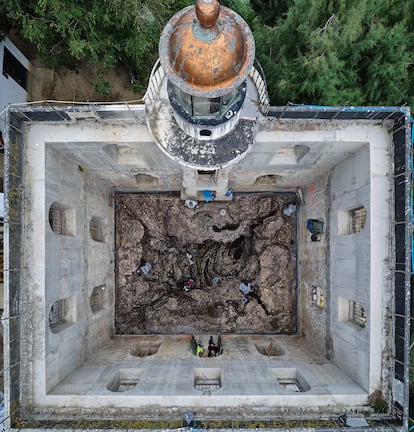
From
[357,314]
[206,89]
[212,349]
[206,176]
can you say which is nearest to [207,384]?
[212,349]

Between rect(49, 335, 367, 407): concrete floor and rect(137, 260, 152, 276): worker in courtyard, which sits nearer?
rect(49, 335, 367, 407): concrete floor

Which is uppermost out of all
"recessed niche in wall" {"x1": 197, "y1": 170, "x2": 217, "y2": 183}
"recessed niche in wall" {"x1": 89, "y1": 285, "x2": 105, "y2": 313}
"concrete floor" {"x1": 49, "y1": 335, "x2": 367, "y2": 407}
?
"recessed niche in wall" {"x1": 197, "y1": 170, "x2": 217, "y2": 183}

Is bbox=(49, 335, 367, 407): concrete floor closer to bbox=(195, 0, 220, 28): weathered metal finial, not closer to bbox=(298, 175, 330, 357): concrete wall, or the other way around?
bbox=(298, 175, 330, 357): concrete wall

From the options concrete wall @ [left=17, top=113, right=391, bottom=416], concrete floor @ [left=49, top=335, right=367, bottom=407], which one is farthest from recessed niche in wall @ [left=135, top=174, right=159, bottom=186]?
concrete floor @ [left=49, top=335, right=367, bottom=407]

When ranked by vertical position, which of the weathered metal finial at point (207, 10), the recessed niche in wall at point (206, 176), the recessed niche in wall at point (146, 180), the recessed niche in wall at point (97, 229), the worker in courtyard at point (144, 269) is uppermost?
the weathered metal finial at point (207, 10)

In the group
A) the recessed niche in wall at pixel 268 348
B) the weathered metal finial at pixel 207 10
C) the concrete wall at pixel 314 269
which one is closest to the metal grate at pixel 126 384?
the recessed niche in wall at pixel 268 348

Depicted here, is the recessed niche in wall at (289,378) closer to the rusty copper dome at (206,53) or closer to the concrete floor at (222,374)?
the concrete floor at (222,374)
